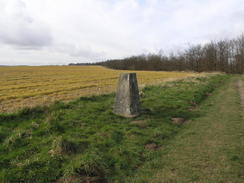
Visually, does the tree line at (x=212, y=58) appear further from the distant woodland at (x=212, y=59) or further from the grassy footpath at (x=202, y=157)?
the grassy footpath at (x=202, y=157)

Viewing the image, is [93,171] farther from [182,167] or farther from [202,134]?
[202,134]

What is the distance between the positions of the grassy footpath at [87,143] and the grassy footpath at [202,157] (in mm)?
46

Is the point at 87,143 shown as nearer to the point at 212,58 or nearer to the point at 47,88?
the point at 47,88

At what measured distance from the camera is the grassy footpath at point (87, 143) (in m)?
4.08

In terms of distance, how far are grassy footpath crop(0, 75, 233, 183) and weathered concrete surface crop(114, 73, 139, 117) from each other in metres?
0.42

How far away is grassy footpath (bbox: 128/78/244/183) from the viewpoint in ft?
12.7

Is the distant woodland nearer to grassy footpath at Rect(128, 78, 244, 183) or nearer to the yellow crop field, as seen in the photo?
the yellow crop field

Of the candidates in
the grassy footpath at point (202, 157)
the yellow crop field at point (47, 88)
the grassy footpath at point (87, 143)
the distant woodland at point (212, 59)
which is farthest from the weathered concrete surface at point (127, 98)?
the distant woodland at point (212, 59)

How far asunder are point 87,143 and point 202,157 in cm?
333

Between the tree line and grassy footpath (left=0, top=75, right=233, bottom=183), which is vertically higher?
the tree line

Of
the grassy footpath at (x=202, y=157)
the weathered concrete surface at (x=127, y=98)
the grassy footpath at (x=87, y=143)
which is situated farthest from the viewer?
the weathered concrete surface at (x=127, y=98)

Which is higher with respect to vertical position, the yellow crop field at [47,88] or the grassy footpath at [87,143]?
the yellow crop field at [47,88]

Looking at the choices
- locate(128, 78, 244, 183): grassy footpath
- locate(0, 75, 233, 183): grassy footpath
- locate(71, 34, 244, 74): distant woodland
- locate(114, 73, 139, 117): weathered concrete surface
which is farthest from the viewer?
locate(71, 34, 244, 74): distant woodland

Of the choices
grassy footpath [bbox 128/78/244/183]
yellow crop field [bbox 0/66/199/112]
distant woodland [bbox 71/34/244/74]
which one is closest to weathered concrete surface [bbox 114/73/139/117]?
grassy footpath [bbox 128/78/244/183]
